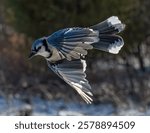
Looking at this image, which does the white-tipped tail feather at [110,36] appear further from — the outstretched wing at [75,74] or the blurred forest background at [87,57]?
the blurred forest background at [87,57]

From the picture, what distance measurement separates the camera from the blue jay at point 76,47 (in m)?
1.73

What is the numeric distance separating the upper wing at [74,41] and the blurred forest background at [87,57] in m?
3.25

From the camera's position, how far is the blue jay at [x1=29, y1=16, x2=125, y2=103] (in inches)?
68.0

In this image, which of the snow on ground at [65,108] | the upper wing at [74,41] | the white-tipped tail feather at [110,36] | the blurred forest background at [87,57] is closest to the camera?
the upper wing at [74,41]

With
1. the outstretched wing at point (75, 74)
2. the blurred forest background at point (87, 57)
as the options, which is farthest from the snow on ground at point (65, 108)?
the outstretched wing at point (75, 74)

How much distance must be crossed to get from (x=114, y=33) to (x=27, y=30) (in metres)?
3.97

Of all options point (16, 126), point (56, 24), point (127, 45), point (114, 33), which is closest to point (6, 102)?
point (56, 24)

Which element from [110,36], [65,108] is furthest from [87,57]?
[110,36]

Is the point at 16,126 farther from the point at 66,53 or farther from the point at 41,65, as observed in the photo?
the point at 41,65

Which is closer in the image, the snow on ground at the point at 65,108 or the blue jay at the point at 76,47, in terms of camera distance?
the blue jay at the point at 76,47

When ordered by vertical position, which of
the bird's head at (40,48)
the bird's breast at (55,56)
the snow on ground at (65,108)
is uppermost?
the bird's head at (40,48)

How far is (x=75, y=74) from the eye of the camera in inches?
70.9

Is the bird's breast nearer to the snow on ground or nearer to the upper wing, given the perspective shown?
the upper wing

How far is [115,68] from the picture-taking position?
241 inches
